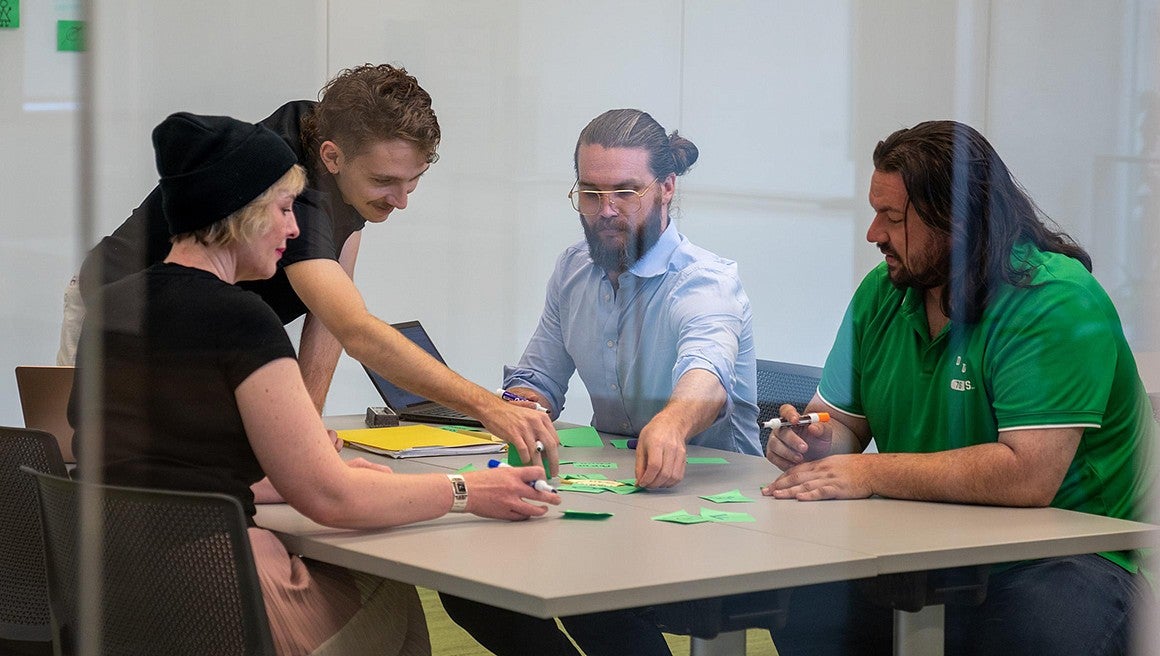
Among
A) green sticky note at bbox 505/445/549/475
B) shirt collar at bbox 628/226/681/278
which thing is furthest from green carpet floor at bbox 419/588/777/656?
shirt collar at bbox 628/226/681/278

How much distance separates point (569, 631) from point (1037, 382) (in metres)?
1.01

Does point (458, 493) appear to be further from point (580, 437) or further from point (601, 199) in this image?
point (601, 199)

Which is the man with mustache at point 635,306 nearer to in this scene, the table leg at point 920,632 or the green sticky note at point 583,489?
the green sticky note at point 583,489

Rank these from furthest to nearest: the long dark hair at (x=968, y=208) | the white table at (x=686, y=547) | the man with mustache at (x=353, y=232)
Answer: the man with mustache at (x=353, y=232) → the long dark hair at (x=968, y=208) → the white table at (x=686, y=547)

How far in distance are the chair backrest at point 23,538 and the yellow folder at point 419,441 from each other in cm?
63

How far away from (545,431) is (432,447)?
15.7 inches

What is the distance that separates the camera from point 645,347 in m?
2.94

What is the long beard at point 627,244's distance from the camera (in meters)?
2.89

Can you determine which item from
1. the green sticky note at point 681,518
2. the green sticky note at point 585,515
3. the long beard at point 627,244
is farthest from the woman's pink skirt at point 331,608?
the long beard at point 627,244

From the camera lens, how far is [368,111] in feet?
8.73

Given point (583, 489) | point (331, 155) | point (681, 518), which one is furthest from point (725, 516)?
point (331, 155)

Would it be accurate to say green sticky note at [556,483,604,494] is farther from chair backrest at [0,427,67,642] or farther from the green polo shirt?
chair backrest at [0,427,67,642]

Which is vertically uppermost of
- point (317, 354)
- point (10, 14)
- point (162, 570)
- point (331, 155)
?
point (10, 14)

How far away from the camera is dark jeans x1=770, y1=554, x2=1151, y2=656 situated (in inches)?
82.6
